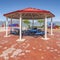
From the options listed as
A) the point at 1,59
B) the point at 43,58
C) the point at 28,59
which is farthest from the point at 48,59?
the point at 1,59

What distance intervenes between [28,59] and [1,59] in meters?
1.59

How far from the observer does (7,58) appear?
7785mm

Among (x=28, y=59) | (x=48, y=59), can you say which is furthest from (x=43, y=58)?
(x=28, y=59)

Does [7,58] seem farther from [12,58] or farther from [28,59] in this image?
[28,59]

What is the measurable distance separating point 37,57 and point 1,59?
2183mm

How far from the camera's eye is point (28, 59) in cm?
762

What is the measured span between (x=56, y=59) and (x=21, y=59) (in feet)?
6.81

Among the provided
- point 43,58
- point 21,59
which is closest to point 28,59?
point 21,59

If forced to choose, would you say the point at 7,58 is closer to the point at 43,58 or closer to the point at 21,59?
the point at 21,59

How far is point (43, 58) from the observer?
308 inches

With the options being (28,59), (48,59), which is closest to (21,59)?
(28,59)

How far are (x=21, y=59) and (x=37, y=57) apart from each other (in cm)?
105

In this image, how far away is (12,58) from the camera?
306 inches

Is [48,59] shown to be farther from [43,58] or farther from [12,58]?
[12,58]
